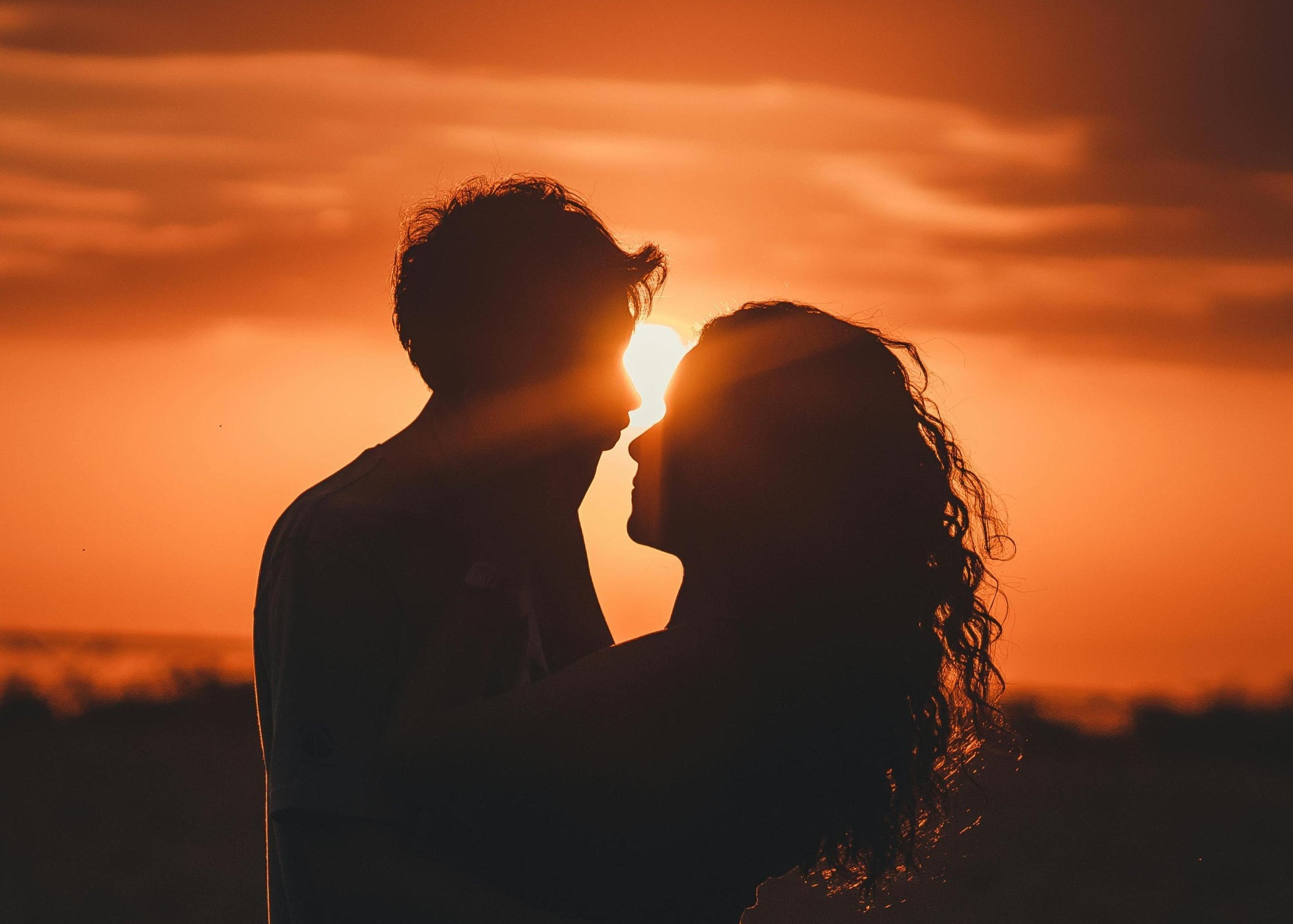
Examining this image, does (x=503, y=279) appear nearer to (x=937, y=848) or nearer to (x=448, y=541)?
(x=448, y=541)

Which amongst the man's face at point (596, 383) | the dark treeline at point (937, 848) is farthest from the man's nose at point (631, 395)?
the dark treeline at point (937, 848)

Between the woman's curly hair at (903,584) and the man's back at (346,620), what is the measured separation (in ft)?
2.68

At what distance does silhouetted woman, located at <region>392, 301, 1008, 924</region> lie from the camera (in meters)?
2.29

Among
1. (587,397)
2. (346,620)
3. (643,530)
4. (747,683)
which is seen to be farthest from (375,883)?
(587,397)

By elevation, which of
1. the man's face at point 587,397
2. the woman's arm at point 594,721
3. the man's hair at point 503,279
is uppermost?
the man's hair at point 503,279

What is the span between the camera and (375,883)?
232 cm

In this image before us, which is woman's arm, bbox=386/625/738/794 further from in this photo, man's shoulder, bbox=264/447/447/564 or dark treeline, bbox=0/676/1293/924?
dark treeline, bbox=0/676/1293/924

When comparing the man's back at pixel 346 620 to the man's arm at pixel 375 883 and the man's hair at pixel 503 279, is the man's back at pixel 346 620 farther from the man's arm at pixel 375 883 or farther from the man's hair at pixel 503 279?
the man's hair at pixel 503 279

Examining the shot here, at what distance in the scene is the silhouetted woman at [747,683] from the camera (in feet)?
7.50

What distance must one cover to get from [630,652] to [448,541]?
1.99 feet

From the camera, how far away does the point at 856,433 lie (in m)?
2.70

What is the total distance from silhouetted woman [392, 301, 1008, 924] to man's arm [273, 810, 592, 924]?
0.06 m

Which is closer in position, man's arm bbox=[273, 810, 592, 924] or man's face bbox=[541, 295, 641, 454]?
man's arm bbox=[273, 810, 592, 924]

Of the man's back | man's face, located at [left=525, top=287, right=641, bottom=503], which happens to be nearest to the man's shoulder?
the man's back
